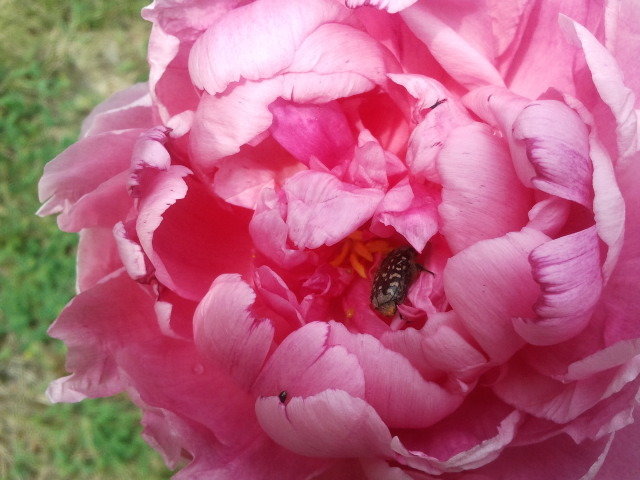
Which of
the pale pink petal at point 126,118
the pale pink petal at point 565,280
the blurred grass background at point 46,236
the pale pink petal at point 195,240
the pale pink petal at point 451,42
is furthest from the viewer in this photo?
the blurred grass background at point 46,236

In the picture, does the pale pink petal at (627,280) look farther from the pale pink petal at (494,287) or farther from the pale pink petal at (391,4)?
the pale pink petal at (391,4)

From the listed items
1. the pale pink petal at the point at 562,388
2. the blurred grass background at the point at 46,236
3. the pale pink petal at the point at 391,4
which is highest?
the pale pink petal at the point at 391,4

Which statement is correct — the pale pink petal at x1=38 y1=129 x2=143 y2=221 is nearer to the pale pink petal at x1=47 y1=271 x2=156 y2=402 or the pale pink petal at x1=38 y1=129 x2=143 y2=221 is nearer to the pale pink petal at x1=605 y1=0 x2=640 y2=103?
the pale pink petal at x1=47 y1=271 x2=156 y2=402

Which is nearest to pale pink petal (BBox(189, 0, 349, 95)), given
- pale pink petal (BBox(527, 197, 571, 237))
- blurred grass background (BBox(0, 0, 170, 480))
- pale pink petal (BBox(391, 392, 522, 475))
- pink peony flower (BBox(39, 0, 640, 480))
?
pink peony flower (BBox(39, 0, 640, 480))

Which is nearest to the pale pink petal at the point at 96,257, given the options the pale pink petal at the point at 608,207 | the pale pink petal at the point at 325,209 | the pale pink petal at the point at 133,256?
the pale pink petal at the point at 133,256

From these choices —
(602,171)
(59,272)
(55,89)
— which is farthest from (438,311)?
(55,89)

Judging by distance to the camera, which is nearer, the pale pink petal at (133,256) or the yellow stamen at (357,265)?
the pale pink petal at (133,256)

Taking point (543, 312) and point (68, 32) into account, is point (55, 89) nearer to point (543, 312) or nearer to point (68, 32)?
point (68, 32)
